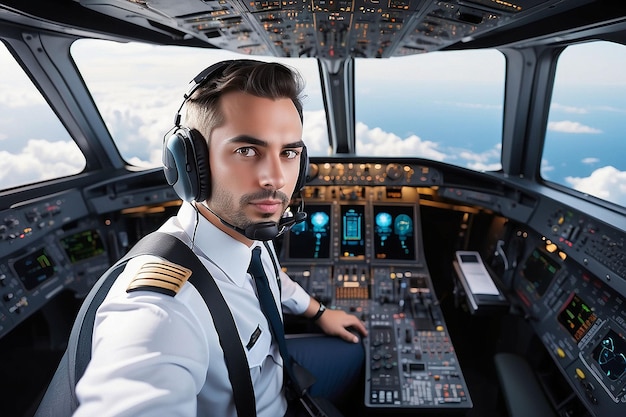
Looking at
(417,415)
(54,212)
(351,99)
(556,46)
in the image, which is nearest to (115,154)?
(54,212)

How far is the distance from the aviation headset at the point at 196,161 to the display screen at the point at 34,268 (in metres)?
1.72

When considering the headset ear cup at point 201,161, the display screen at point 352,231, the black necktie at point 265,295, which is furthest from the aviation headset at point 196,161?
the display screen at point 352,231

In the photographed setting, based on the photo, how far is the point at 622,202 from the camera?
1.96 m

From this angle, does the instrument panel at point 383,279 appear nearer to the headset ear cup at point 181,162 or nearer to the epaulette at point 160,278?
the epaulette at point 160,278

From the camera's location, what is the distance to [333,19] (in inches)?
61.9

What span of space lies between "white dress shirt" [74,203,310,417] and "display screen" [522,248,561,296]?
1728mm

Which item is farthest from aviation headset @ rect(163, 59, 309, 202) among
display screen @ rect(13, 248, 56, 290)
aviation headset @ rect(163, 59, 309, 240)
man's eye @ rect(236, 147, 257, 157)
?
display screen @ rect(13, 248, 56, 290)

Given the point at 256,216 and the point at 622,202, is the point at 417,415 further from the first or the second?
the point at 622,202

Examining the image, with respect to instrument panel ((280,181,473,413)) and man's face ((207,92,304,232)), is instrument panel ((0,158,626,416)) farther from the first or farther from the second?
man's face ((207,92,304,232))

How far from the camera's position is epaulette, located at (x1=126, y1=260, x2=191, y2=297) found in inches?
35.5

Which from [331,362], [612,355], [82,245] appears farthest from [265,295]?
[82,245]

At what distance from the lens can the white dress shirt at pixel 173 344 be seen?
729 millimetres

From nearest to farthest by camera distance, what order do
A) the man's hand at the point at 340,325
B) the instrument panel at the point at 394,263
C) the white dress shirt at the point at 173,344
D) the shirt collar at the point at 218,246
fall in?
the white dress shirt at the point at 173,344, the shirt collar at the point at 218,246, the instrument panel at the point at 394,263, the man's hand at the point at 340,325

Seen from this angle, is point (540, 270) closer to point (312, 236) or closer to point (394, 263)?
point (394, 263)
